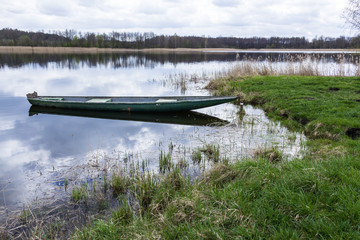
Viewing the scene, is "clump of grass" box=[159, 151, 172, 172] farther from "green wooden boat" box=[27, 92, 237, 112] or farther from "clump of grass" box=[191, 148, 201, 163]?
"green wooden boat" box=[27, 92, 237, 112]

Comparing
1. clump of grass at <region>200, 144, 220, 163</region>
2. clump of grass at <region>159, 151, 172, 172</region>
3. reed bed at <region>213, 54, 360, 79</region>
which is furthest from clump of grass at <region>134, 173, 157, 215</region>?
reed bed at <region>213, 54, 360, 79</region>

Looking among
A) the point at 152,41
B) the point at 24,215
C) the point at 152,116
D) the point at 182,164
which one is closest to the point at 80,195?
the point at 24,215

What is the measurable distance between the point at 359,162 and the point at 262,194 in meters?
1.71

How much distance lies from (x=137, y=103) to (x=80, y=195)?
6.28 meters

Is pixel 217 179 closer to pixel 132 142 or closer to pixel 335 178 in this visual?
pixel 335 178

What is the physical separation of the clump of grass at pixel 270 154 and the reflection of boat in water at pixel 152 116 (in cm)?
353

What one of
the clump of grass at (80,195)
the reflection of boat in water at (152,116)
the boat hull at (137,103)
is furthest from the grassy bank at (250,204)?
the boat hull at (137,103)

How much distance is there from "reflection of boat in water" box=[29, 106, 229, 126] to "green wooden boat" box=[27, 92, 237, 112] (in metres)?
0.23

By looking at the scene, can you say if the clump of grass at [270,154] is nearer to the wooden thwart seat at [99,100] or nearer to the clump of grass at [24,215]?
the clump of grass at [24,215]

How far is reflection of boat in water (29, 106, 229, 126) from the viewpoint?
9795 millimetres

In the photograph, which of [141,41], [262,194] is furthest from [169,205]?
[141,41]

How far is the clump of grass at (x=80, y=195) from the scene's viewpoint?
4598mm

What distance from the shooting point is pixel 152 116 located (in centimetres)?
1074

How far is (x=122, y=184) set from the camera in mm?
4852
